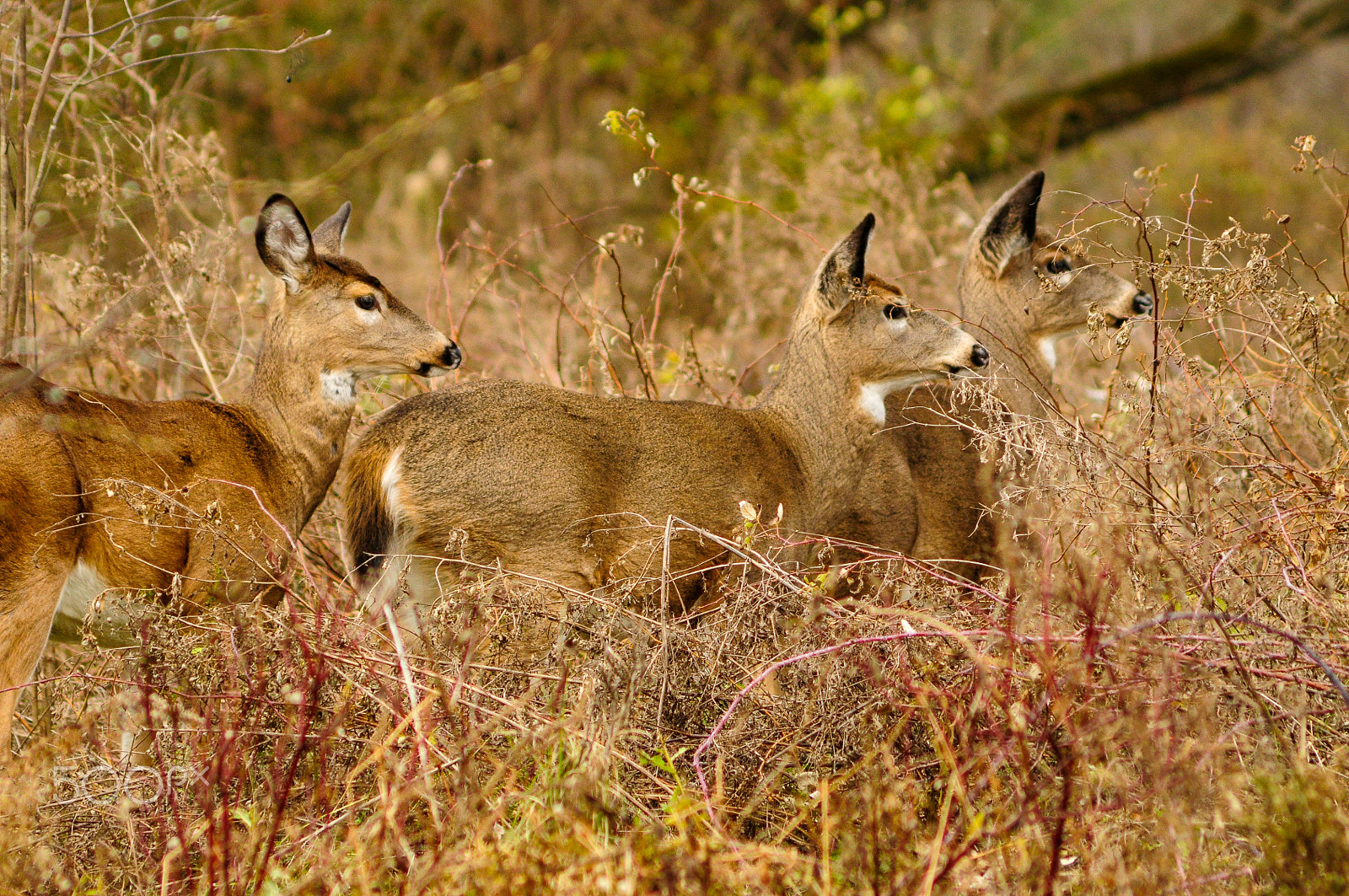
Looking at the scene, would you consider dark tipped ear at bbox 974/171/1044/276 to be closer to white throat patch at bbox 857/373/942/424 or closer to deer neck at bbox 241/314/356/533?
white throat patch at bbox 857/373/942/424

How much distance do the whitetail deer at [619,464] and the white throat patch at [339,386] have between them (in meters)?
0.57

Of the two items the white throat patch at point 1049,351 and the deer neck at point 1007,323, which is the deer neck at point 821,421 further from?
the white throat patch at point 1049,351

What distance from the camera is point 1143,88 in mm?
13523

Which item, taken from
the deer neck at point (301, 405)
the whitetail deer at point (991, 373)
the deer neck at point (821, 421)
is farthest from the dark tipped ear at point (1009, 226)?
the deer neck at point (301, 405)

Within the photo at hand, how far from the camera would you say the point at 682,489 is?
16.3 ft

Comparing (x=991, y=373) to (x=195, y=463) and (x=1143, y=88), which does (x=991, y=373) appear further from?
(x=1143, y=88)

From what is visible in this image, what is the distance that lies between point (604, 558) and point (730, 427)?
0.85m

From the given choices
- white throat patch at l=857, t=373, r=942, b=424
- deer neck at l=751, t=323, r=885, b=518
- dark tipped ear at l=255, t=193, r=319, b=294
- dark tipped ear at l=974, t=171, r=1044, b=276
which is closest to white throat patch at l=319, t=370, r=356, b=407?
dark tipped ear at l=255, t=193, r=319, b=294

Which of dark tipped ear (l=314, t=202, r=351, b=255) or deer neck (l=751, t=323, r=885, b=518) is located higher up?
deer neck (l=751, t=323, r=885, b=518)

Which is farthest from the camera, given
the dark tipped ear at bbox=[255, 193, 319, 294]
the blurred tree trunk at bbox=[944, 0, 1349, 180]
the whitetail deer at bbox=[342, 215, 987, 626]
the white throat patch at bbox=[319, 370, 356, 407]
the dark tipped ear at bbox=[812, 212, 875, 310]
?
the blurred tree trunk at bbox=[944, 0, 1349, 180]

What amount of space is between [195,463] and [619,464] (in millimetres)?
1532

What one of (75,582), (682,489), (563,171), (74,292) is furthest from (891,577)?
(563,171)

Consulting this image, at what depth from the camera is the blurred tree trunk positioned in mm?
13008

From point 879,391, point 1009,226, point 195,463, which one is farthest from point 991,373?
point 195,463
